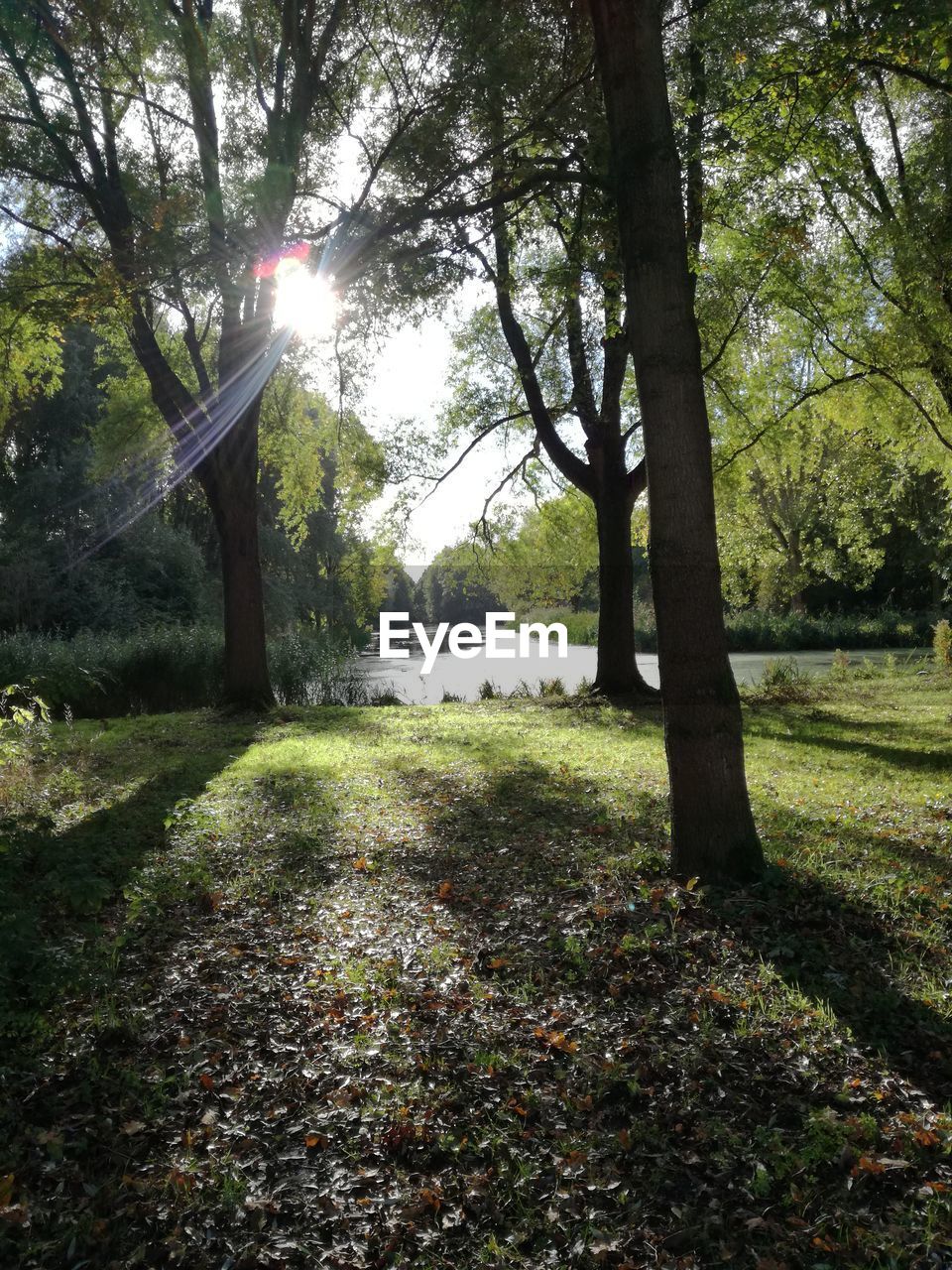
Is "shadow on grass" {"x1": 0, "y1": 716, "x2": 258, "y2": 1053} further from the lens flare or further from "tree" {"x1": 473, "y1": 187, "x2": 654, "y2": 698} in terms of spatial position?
"tree" {"x1": 473, "y1": 187, "x2": 654, "y2": 698}

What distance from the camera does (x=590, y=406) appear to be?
45.5 feet

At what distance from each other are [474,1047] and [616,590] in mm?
11065

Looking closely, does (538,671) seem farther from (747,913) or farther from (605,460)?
(747,913)

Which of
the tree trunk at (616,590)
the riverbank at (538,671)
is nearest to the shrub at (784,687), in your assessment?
the riverbank at (538,671)

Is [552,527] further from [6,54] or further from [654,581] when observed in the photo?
[654,581]

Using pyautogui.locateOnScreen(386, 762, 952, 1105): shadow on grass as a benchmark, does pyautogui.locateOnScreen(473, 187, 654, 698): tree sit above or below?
above

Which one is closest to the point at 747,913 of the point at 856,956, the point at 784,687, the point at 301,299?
the point at 856,956

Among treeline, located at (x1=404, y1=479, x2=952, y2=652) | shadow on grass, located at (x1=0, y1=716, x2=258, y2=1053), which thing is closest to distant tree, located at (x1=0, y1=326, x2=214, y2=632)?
treeline, located at (x1=404, y1=479, x2=952, y2=652)

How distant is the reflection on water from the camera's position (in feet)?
65.5

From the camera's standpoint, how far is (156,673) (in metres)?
15.4

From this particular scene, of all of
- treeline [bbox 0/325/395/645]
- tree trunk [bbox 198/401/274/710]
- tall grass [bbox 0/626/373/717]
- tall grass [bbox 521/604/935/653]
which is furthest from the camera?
tall grass [bbox 521/604/935/653]

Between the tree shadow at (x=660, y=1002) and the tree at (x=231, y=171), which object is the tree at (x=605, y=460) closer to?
the tree at (x=231, y=171)

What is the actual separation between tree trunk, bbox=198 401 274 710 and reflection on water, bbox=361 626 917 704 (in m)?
4.75

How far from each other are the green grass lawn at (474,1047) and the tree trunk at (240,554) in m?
6.83
